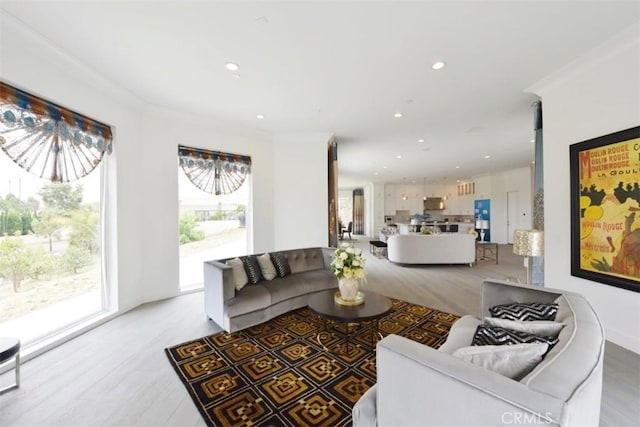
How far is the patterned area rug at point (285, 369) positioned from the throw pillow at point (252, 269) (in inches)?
22.9

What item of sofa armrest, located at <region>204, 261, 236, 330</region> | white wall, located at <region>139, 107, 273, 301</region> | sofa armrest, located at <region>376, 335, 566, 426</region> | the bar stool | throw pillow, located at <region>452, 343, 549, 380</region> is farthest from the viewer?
white wall, located at <region>139, 107, 273, 301</region>

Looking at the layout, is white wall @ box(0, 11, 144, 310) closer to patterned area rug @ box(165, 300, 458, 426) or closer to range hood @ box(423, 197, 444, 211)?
patterned area rug @ box(165, 300, 458, 426)

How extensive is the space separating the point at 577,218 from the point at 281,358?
3629 millimetres

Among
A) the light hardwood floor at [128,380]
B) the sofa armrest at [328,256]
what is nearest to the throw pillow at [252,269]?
the light hardwood floor at [128,380]

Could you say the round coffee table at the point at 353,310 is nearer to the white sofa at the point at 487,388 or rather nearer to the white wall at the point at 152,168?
the white sofa at the point at 487,388

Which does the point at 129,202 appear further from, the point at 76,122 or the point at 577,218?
the point at 577,218

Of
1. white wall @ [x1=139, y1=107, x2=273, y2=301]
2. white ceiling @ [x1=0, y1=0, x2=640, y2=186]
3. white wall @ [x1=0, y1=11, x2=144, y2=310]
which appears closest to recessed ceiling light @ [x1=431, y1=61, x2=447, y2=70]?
white ceiling @ [x1=0, y1=0, x2=640, y2=186]

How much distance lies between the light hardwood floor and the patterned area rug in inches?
6.6

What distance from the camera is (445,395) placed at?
104cm

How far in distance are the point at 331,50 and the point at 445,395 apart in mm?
2871

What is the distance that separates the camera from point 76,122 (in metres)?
2.99

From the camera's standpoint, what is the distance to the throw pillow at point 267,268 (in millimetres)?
3631

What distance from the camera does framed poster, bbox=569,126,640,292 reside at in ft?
8.27

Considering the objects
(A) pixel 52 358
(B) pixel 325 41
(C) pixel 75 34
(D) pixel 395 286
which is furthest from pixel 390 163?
(A) pixel 52 358
